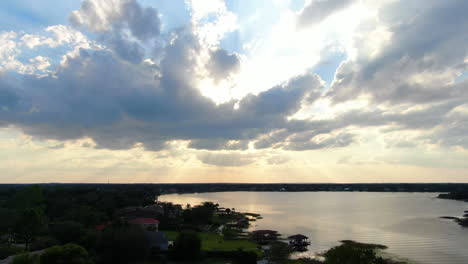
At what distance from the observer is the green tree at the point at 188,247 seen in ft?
142

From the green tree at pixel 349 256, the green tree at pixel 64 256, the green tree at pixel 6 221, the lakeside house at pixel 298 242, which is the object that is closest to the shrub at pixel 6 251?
the green tree at pixel 6 221

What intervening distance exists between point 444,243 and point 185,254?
46.4 meters

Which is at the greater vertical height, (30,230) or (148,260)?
(30,230)

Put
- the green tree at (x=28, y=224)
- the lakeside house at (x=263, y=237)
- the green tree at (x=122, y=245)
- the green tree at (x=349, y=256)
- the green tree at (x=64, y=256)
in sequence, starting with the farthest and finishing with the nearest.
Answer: the lakeside house at (x=263, y=237)
the green tree at (x=28, y=224)
the green tree at (x=122, y=245)
the green tree at (x=64, y=256)
the green tree at (x=349, y=256)

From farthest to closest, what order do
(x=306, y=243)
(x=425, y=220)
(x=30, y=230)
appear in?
(x=425, y=220), (x=306, y=243), (x=30, y=230)

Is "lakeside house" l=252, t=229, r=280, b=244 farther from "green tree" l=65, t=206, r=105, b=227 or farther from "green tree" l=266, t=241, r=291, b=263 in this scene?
"green tree" l=65, t=206, r=105, b=227

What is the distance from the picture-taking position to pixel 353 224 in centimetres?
8019

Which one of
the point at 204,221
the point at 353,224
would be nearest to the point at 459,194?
the point at 353,224

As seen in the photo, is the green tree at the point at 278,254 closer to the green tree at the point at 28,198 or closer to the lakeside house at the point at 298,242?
the lakeside house at the point at 298,242

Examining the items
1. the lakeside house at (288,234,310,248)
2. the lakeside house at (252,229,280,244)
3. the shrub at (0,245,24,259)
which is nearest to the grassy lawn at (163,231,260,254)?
the lakeside house at (252,229,280,244)

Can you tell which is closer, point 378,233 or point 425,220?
point 378,233

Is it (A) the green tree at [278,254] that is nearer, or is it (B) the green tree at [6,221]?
(A) the green tree at [278,254]

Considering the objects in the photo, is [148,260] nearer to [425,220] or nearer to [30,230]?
[30,230]

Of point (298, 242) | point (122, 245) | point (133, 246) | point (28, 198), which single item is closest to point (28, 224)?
point (122, 245)
